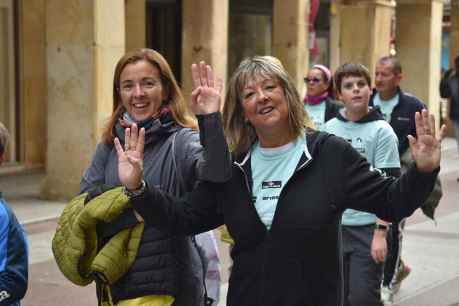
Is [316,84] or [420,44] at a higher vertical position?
[420,44]

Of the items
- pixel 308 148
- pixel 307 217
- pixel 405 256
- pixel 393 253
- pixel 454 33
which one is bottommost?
pixel 405 256

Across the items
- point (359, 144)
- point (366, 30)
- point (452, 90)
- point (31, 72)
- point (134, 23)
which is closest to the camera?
point (359, 144)

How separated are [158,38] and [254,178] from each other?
47.6ft

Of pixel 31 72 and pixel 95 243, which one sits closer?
pixel 95 243

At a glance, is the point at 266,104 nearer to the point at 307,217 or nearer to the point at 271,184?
the point at 271,184

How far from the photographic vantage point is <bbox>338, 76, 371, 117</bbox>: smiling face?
5609 millimetres

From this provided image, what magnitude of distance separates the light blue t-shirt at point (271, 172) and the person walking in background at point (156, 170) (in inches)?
7.7

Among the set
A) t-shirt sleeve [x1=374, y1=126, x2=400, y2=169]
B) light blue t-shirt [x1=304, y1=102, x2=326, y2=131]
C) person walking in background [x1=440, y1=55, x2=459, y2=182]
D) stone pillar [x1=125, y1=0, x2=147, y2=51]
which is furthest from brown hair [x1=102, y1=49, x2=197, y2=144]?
stone pillar [x1=125, y1=0, x2=147, y2=51]

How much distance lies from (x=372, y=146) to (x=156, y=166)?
88.9 inches

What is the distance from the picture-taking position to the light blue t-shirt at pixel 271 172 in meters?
3.09

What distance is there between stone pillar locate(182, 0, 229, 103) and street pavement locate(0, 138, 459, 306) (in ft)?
9.85

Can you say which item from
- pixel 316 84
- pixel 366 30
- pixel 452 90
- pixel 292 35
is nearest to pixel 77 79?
pixel 316 84

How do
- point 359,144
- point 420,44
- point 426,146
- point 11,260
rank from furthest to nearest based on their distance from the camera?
point 420,44 < point 359,144 < point 11,260 < point 426,146

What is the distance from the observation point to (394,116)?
663cm
